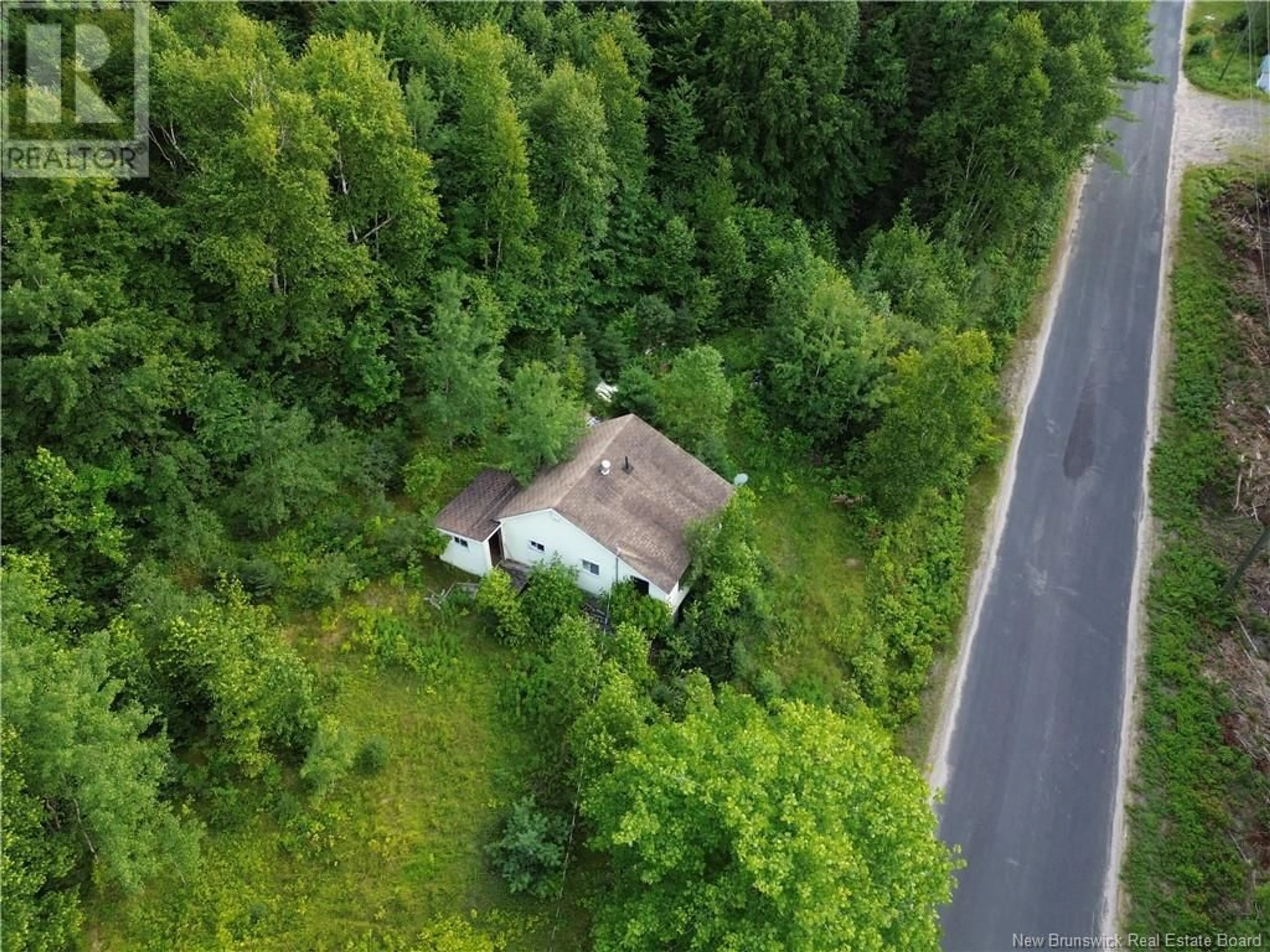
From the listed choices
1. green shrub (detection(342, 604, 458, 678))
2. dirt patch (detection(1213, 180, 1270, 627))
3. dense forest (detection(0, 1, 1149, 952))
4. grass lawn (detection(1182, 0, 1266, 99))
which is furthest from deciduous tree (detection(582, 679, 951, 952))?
grass lawn (detection(1182, 0, 1266, 99))

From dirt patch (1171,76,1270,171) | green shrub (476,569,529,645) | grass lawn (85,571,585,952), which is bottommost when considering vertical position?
grass lawn (85,571,585,952)

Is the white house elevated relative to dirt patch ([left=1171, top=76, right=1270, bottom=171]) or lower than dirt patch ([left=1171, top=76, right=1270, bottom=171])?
lower

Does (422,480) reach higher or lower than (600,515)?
lower

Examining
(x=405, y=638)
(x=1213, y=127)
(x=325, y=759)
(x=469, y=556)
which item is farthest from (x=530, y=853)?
(x=1213, y=127)

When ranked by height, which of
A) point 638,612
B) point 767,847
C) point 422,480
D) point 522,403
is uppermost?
point 522,403

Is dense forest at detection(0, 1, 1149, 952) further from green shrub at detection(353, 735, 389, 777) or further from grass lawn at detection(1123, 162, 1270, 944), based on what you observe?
grass lawn at detection(1123, 162, 1270, 944)

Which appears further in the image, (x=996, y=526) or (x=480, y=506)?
(x=996, y=526)

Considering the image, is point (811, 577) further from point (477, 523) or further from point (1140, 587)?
point (1140, 587)

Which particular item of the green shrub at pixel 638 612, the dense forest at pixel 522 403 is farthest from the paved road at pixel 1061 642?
the green shrub at pixel 638 612
